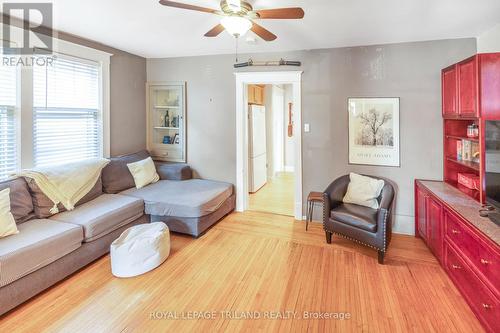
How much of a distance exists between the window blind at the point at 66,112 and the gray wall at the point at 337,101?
1.24 meters

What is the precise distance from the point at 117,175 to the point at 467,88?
4109 millimetres

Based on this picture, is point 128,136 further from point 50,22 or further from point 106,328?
point 106,328

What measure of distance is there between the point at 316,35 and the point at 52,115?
324 cm

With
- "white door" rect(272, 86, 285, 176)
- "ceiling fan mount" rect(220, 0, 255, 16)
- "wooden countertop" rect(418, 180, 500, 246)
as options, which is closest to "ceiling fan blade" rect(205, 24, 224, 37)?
"ceiling fan mount" rect(220, 0, 255, 16)

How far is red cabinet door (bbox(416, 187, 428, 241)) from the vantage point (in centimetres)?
338

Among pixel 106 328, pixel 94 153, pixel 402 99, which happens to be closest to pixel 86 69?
pixel 94 153

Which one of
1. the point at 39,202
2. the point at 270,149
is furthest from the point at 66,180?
the point at 270,149

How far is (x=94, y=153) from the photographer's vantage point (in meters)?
4.12

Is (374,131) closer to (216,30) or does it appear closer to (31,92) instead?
(216,30)

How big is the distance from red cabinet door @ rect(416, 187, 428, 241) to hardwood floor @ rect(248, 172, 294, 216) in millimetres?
1736

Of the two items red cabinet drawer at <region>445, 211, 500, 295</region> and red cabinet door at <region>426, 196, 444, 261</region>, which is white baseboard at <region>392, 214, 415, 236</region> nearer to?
red cabinet door at <region>426, 196, 444, 261</region>

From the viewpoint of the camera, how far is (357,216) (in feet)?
10.3

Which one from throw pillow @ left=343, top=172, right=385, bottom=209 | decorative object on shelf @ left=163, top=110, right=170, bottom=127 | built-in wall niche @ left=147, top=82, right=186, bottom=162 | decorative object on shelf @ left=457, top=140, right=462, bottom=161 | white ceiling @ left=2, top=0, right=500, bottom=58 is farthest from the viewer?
decorative object on shelf @ left=163, top=110, right=170, bottom=127

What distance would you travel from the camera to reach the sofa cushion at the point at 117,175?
387 centimetres
